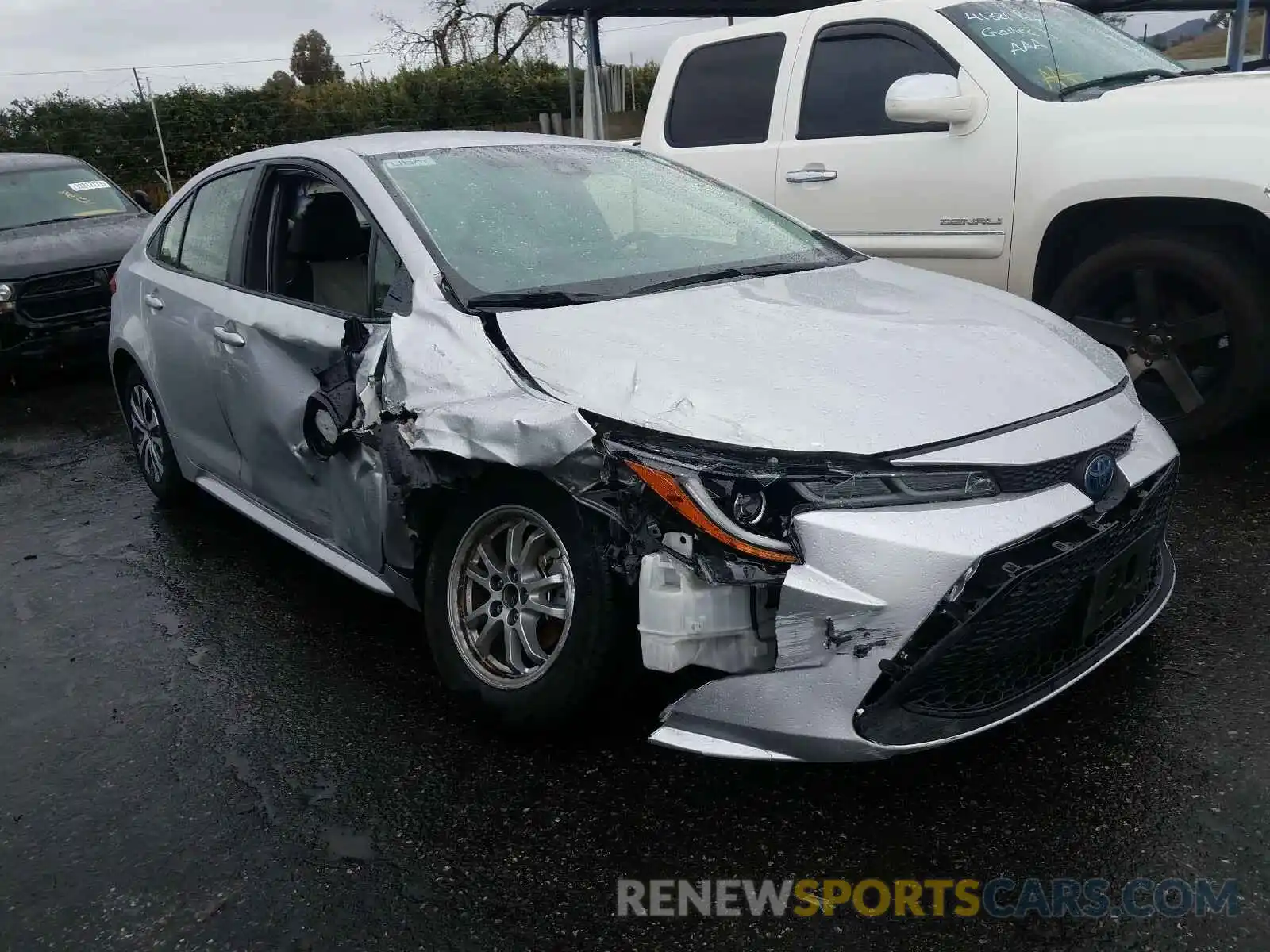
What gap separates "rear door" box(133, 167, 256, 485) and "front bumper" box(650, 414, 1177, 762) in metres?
2.33

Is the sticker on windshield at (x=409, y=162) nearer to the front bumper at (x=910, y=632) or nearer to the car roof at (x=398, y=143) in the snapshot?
the car roof at (x=398, y=143)

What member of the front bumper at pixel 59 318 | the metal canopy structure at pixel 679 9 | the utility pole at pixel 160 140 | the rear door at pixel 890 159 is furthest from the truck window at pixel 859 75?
the utility pole at pixel 160 140

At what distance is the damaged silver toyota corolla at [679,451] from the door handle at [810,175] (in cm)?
168

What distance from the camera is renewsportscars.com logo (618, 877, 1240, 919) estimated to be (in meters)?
2.22

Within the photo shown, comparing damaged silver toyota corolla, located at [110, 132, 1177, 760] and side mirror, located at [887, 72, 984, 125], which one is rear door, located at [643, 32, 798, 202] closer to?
side mirror, located at [887, 72, 984, 125]

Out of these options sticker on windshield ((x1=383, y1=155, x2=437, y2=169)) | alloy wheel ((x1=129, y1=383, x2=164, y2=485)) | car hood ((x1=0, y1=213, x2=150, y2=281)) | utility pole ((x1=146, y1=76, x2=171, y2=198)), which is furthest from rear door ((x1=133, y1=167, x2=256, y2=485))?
utility pole ((x1=146, y1=76, x2=171, y2=198))

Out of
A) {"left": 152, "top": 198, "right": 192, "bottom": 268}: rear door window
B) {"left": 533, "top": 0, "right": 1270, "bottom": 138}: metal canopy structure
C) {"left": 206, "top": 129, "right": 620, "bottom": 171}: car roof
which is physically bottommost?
{"left": 152, "top": 198, "right": 192, "bottom": 268}: rear door window

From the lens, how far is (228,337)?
12.4 feet

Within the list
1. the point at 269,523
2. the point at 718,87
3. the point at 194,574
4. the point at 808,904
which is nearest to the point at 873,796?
the point at 808,904

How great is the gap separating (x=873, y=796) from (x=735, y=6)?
12.6m

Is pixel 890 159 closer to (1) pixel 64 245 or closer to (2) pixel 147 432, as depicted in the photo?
(2) pixel 147 432

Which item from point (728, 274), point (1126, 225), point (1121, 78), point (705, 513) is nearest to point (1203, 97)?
point (1126, 225)

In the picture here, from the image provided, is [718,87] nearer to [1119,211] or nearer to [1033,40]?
[1033,40]

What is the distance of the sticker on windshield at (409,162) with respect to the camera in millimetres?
3543
